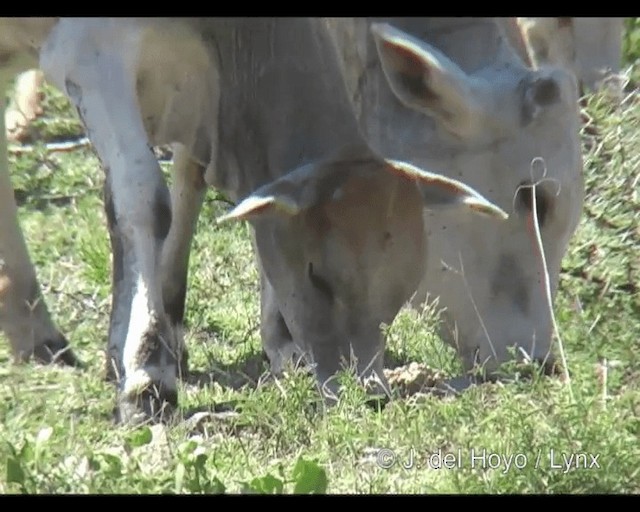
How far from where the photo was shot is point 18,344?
5258mm

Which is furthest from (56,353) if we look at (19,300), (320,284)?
(320,284)

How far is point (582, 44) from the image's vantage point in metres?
6.61

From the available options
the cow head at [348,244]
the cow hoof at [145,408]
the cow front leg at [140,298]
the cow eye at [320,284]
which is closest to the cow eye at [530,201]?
the cow head at [348,244]

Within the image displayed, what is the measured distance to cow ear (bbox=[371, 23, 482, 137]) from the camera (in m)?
4.34

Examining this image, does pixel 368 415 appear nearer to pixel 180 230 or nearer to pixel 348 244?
pixel 348 244

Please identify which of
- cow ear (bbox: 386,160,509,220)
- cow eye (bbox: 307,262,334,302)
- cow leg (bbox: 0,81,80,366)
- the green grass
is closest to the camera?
the green grass

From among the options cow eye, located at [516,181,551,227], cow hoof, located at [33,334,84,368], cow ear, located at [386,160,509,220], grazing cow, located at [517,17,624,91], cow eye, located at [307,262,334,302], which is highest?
grazing cow, located at [517,17,624,91]

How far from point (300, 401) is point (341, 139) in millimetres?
860

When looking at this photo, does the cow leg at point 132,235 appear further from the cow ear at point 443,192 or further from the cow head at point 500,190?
the cow head at point 500,190

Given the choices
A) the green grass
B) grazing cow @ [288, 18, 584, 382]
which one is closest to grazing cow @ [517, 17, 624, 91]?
the green grass

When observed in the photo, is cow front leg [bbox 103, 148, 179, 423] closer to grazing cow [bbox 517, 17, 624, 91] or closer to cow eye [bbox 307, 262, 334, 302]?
cow eye [bbox 307, 262, 334, 302]

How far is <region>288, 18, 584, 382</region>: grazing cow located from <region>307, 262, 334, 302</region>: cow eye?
1.08 ft

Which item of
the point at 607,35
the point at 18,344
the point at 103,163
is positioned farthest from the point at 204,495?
the point at 607,35

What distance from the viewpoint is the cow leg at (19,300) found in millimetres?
5258
